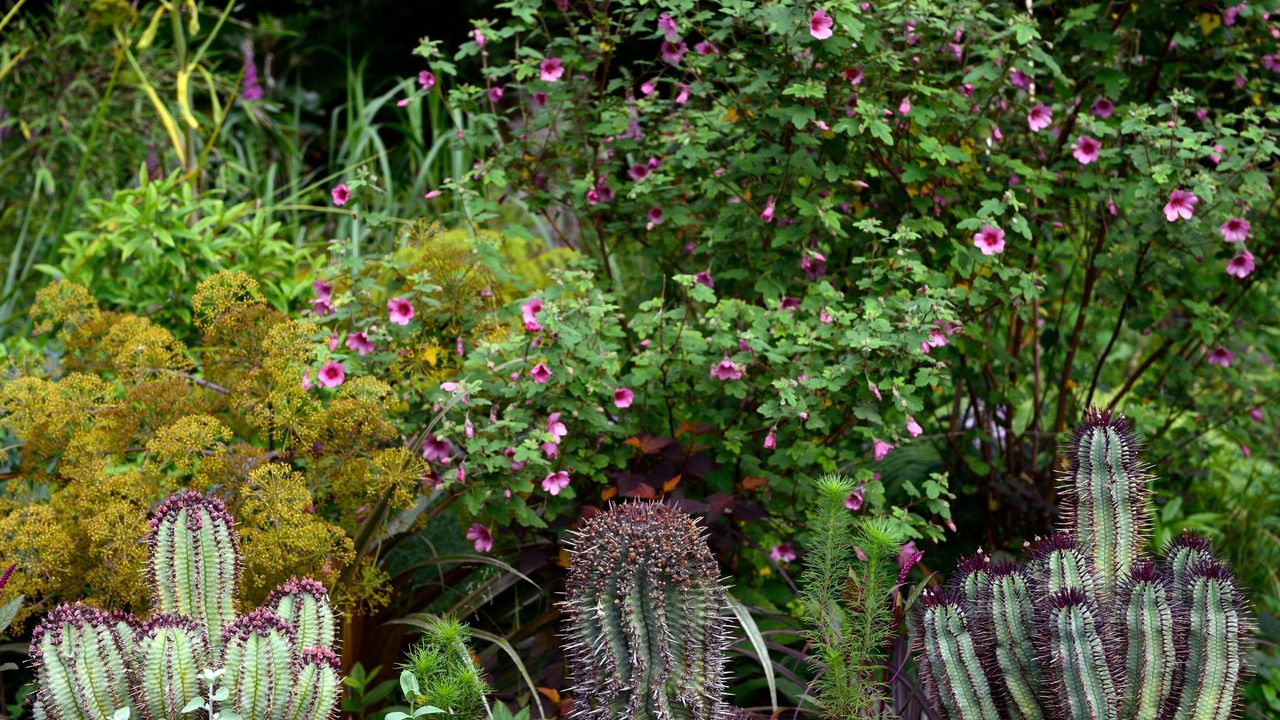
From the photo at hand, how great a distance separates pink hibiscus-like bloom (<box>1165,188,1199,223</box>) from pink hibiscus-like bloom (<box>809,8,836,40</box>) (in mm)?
999

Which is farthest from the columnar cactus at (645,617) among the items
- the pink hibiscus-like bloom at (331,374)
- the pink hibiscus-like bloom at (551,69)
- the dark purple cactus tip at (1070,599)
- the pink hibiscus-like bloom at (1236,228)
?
the pink hibiscus-like bloom at (1236,228)

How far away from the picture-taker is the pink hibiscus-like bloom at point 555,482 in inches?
103

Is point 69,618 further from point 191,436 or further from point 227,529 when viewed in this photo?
point 191,436

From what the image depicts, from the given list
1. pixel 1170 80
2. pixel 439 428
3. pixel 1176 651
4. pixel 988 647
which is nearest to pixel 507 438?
pixel 439 428

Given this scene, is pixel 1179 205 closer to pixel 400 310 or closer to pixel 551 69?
pixel 551 69

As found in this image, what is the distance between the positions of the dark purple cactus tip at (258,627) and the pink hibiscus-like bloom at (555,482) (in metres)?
0.78

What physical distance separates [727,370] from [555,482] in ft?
1.56

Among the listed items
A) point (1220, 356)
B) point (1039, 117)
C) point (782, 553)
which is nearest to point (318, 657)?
point (782, 553)

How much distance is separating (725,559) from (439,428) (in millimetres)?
858

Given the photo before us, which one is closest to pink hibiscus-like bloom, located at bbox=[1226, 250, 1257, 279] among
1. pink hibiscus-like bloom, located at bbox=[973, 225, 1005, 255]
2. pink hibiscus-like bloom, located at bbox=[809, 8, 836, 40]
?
pink hibiscus-like bloom, located at bbox=[973, 225, 1005, 255]

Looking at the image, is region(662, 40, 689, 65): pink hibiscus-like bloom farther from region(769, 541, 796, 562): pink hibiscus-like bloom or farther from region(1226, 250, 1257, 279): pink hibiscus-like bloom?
region(1226, 250, 1257, 279): pink hibiscus-like bloom

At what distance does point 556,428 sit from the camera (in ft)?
8.64

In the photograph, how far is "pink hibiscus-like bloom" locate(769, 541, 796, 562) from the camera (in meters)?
3.06

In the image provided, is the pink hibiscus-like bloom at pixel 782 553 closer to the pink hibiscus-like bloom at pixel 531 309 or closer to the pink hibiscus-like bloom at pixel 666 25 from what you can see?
the pink hibiscus-like bloom at pixel 531 309
